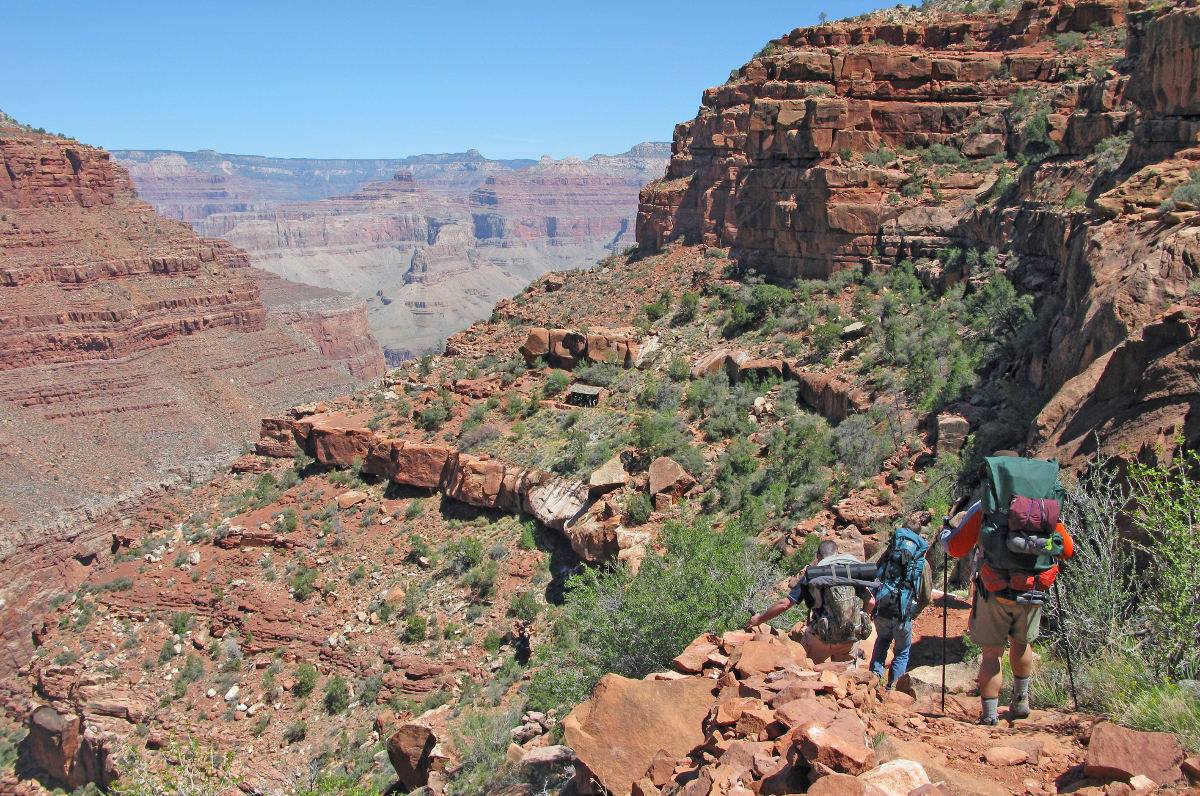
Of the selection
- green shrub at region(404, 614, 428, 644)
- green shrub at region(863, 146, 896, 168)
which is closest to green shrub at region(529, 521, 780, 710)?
green shrub at region(404, 614, 428, 644)

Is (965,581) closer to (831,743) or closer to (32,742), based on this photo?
(831,743)

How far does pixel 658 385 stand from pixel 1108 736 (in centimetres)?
1985

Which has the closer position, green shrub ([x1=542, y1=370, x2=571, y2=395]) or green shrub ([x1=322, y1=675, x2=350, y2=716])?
green shrub ([x1=322, y1=675, x2=350, y2=716])

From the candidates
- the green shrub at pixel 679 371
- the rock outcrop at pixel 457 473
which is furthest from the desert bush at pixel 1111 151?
the green shrub at pixel 679 371

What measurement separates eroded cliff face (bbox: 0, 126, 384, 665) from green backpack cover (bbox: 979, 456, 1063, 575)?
176 feet

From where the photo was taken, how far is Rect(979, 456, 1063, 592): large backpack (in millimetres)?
6156

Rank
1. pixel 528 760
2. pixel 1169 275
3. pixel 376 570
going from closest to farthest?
pixel 528 760
pixel 1169 275
pixel 376 570

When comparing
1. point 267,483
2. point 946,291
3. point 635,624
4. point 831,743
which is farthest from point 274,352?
point 831,743

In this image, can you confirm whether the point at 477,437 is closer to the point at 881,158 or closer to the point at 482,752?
the point at 482,752

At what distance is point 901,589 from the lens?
778cm

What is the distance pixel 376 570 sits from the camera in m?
22.3

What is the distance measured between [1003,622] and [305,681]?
16628 mm

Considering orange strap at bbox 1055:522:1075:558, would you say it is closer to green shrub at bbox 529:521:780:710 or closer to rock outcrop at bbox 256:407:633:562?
green shrub at bbox 529:521:780:710

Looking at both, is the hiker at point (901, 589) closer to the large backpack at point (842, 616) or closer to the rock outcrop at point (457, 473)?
the large backpack at point (842, 616)
